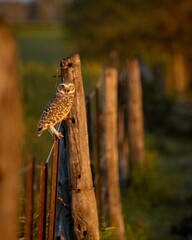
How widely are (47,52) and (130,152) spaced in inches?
1455

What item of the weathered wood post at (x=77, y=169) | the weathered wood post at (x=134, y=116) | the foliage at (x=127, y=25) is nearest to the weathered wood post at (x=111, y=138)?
the weathered wood post at (x=134, y=116)

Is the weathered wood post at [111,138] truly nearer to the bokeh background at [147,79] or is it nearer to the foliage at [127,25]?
the bokeh background at [147,79]

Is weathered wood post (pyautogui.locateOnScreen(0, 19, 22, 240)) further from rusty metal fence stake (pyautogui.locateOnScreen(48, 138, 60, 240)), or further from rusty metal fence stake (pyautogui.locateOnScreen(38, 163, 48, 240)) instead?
rusty metal fence stake (pyautogui.locateOnScreen(48, 138, 60, 240))

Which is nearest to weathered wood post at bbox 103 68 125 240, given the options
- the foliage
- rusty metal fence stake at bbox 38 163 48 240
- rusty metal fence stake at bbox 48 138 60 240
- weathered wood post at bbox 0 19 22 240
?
rusty metal fence stake at bbox 48 138 60 240

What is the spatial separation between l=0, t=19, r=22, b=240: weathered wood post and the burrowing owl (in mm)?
1988

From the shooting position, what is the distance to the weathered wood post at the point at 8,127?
3.56m

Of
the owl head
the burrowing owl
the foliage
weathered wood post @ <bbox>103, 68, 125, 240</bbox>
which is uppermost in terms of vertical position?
the foliage

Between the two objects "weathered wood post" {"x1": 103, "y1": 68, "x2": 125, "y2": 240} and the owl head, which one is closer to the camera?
the owl head

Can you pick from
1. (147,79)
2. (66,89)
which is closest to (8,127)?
(66,89)

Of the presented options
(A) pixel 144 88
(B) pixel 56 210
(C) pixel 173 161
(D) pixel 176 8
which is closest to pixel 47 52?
(D) pixel 176 8

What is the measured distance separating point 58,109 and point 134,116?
7.47 metres

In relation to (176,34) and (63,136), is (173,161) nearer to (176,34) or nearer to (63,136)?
(63,136)

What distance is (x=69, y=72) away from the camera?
19.8 feet

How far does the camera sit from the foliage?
3225 centimetres
